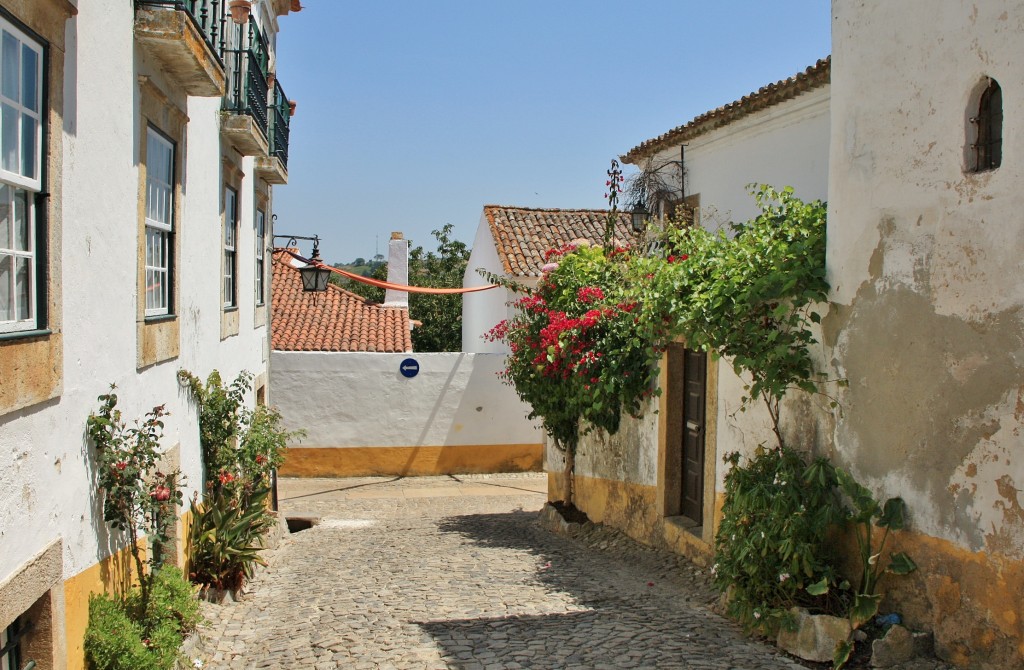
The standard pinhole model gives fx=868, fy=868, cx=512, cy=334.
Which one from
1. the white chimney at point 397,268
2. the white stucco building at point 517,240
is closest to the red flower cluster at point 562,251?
the white stucco building at point 517,240

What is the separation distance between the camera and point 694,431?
8680 millimetres

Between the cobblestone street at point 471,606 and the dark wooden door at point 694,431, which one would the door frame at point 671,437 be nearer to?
the dark wooden door at point 694,431

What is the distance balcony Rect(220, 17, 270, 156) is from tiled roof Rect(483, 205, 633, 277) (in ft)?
29.1

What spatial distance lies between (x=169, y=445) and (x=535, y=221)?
14.5m

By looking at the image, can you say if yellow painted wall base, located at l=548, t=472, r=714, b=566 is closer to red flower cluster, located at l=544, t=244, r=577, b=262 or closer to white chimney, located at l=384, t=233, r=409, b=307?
red flower cluster, located at l=544, t=244, r=577, b=262

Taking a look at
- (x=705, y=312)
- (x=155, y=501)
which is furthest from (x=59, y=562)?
(x=705, y=312)

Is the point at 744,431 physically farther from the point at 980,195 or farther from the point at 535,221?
the point at 535,221

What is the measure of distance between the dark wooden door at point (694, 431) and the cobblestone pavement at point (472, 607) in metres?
0.58

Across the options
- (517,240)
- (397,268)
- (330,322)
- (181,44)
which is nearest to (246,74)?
(181,44)

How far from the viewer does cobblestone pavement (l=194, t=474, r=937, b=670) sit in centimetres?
572

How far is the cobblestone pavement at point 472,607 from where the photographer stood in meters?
5.72

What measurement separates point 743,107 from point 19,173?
8.48m

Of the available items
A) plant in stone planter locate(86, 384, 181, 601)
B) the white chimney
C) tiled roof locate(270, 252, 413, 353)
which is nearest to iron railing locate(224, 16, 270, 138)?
plant in stone planter locate(86, 384, 181, 601)

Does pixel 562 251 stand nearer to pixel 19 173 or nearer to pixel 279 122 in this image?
pixel 279 122
